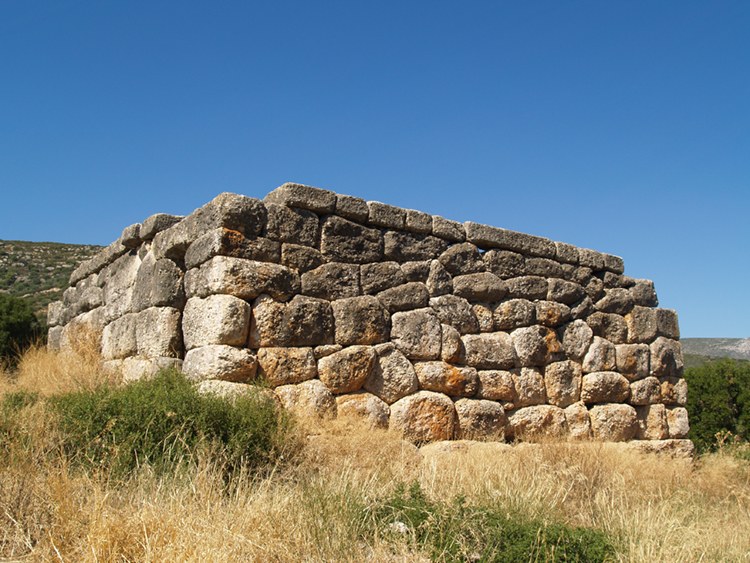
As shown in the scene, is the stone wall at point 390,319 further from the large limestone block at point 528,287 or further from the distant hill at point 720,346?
the distant hill at point 720,346

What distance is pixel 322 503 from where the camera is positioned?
13.0 feet

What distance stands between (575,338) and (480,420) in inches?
71.8

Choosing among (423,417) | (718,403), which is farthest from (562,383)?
(718,403)

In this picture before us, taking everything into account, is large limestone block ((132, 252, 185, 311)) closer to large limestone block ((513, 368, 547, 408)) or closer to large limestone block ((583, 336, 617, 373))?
large limestone block ((513, 368, 547, 408))

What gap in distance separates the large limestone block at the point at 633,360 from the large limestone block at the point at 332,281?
371cm

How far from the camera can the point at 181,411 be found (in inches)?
193

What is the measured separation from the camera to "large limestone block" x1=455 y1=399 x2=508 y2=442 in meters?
6.91

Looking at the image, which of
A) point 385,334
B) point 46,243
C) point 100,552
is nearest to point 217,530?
point 100,552

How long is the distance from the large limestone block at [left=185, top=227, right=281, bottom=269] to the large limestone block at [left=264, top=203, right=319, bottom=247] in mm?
100

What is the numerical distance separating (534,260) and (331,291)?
278cm

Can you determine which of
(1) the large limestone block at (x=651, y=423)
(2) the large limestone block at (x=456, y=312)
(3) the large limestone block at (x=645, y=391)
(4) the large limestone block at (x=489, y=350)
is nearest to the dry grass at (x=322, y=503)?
(4) the large limestone block at (x=489, y=350)

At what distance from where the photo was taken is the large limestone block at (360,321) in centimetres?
637

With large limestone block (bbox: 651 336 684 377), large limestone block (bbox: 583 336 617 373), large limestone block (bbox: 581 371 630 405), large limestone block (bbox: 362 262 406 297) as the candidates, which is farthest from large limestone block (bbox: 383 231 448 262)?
large limestone block (bbox: 651 336 684 377)

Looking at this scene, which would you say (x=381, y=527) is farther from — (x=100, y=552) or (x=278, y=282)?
(x=278, y=282)
